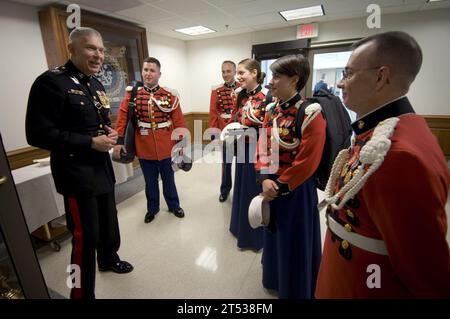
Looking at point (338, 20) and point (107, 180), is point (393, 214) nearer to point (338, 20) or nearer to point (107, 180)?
point (107, 180)

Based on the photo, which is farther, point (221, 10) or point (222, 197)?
point (221, 10)

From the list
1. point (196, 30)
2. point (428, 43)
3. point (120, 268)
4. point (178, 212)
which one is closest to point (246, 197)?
point (178, 212)

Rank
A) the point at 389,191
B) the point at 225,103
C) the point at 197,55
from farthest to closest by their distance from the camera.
→ the point at 197,55, the point at 225,103, the point at 389,191

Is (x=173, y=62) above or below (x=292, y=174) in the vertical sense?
above

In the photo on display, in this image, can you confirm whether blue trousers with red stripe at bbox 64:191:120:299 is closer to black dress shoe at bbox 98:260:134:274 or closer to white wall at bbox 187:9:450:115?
black dress shoe at bbox 98:260:134:274

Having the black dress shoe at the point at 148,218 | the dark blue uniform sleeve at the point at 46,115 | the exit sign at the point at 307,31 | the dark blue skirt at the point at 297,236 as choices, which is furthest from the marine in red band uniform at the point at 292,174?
the exit sign at the point at 307,31

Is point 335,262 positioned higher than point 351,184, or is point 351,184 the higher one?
point 351,184

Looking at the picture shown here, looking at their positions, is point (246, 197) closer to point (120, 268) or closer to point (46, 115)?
point (120, 268)

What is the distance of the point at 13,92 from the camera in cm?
261

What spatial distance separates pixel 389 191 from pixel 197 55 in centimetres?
565

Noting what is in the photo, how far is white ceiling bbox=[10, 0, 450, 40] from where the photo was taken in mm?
2965

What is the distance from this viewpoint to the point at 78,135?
4.18ft

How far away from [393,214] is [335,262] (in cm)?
33

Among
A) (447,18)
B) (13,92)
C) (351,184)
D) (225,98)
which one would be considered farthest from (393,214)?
(447,18)
